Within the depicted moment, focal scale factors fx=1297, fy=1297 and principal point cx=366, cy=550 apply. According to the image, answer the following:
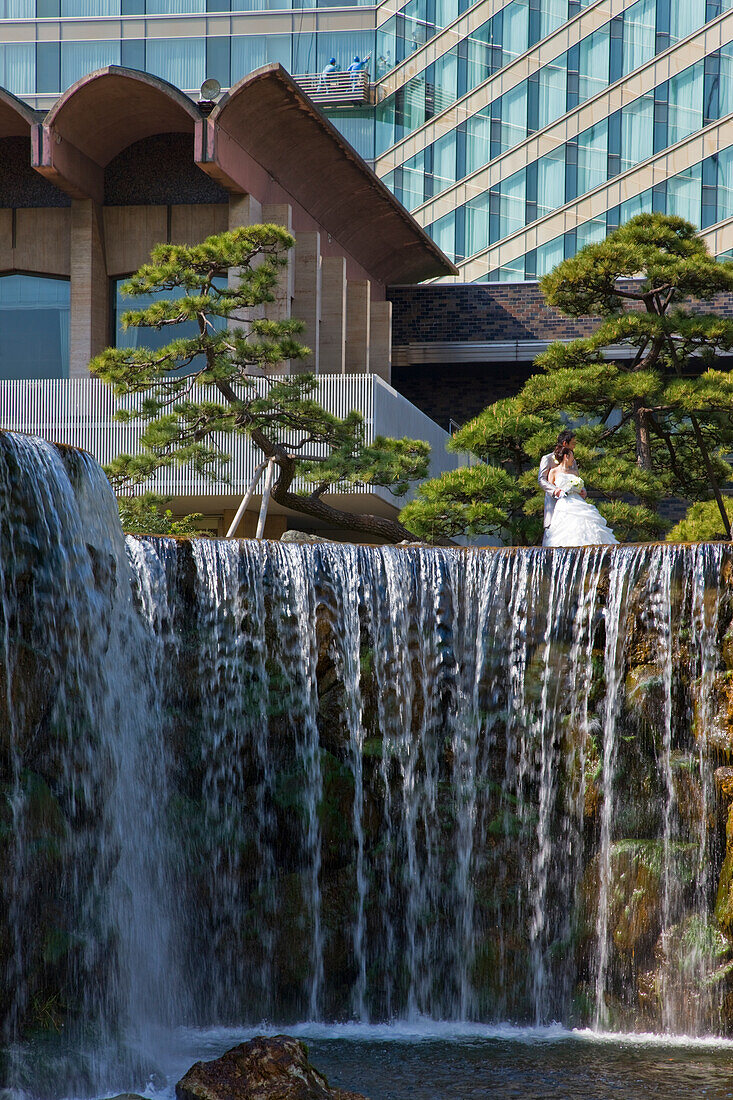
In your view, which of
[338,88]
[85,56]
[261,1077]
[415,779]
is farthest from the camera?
[85,56]

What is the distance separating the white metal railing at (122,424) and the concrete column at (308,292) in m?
2.10

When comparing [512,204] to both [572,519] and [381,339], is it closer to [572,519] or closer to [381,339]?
[381,339]

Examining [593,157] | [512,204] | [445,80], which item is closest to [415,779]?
[593,157]

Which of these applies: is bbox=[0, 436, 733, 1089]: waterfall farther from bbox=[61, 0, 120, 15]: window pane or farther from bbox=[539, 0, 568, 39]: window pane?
bbox=[61, 0, 120, 15]: window pane

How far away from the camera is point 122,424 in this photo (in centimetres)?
1945

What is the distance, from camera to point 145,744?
10656 millimetres

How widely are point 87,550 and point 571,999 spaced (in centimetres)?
536

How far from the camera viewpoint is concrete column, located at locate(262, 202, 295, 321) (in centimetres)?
2091

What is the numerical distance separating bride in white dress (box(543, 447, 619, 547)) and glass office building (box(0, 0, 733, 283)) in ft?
79.1

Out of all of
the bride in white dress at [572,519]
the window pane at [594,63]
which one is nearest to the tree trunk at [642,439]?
the bride in white dress at [572,519]

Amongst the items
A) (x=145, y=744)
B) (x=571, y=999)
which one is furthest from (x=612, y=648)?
(x=145, y=744)

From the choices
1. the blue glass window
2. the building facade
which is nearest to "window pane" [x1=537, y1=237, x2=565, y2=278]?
the blue glass window

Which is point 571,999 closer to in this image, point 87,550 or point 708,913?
point 708,913

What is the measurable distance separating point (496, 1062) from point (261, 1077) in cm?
239
